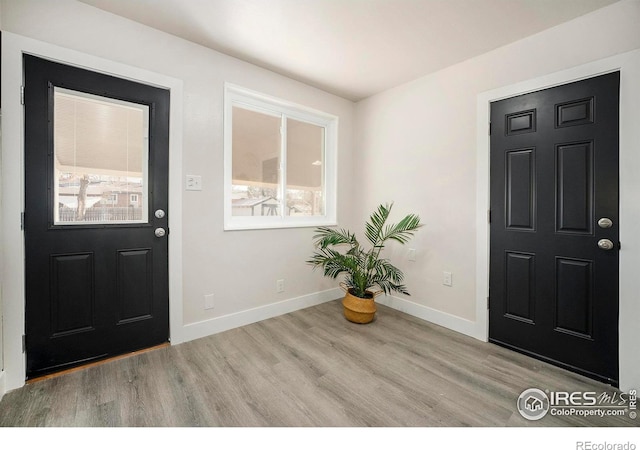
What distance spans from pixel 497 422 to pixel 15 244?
2.91m

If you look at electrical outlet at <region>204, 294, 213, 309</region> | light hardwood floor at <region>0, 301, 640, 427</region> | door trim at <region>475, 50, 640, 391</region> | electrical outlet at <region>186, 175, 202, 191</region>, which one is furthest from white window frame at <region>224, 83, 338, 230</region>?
door trim at <region>475, 50, 640, 391</region>

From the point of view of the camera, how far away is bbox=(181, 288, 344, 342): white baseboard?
230cm

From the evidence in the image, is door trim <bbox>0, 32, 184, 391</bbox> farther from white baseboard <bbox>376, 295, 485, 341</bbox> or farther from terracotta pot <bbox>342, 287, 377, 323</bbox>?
white baseboard <bbox>376, 295, 485, 341</bbox>

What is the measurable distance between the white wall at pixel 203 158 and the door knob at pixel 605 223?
2.36 metres

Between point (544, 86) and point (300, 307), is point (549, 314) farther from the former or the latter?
point (300, 307)

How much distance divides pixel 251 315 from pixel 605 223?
2813mm

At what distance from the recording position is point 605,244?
1.76 meters

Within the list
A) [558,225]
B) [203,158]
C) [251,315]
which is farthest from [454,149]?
[251,315]

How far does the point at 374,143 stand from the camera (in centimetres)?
324

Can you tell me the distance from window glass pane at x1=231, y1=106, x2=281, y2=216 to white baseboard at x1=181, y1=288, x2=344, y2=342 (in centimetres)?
96

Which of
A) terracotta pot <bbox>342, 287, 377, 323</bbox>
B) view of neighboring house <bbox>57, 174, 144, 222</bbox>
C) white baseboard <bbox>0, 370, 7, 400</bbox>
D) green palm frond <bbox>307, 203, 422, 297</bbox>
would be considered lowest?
white baseboard <bbox>0, 370, 7, 400</bbox>

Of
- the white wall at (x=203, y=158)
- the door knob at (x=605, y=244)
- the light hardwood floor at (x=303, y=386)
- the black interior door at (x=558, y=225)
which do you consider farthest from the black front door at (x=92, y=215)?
the door knob at (x=605, y=244)

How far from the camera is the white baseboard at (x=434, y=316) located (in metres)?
2.43

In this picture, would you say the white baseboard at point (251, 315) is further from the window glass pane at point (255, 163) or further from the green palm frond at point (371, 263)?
the window glass pane at point (255, 163)
